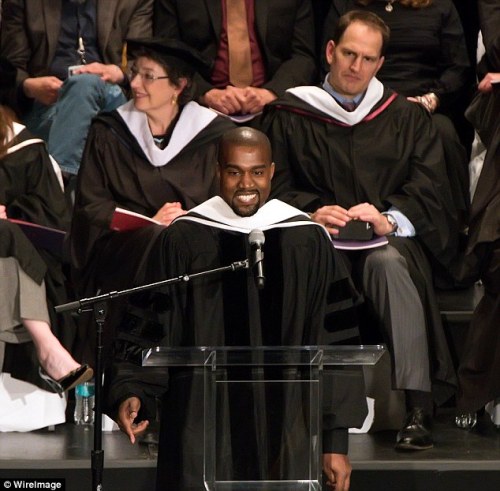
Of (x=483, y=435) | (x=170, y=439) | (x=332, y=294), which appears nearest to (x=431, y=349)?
(x=483, y=435)

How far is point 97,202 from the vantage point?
5.43 metres

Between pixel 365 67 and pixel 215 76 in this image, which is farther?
pixel 215 76

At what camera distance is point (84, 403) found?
207 inches

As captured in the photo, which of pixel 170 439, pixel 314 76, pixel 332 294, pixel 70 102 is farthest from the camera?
pixel 314 76

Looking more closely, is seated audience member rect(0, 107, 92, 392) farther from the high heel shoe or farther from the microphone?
the microphone

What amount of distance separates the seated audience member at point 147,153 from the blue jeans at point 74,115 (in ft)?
0.87

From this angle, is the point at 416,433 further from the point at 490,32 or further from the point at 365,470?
the point at 490,32

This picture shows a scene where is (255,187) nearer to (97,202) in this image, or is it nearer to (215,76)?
(97,202)

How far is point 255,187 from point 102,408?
0.85m

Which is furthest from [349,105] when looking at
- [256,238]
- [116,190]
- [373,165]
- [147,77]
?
[256,238]

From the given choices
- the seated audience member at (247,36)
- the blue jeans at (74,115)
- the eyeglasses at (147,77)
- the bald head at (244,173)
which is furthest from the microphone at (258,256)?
the seated audience member at (247,36)

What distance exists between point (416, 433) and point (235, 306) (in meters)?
1.19

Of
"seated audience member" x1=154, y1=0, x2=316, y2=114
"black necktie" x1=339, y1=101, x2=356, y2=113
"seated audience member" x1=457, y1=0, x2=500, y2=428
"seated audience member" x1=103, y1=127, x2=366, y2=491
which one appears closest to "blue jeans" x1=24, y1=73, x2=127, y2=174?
"seated audience member" x1=154, y1=0, x2=316, y2=114

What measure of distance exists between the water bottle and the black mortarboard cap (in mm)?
1372
